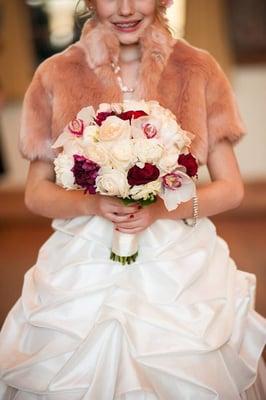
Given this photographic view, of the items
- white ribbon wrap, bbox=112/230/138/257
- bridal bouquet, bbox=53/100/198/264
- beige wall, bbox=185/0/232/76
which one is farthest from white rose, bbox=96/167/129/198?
beige wall, bbox=185/0/232/76

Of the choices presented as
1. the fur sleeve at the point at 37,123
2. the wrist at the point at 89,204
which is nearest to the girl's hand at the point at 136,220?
the wrist at the point at 89,204

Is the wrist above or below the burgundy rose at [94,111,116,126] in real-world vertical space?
below

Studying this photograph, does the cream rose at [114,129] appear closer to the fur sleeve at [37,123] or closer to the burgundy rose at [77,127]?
the burgundy rose at [77,127]

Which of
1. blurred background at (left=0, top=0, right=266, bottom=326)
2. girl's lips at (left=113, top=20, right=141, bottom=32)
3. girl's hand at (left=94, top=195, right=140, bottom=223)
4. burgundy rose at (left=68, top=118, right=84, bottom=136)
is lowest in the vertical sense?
blurred background at (left=0, top=0, right=266, bottom=326)

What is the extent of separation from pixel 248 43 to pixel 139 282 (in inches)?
159

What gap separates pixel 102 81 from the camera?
1667 millimetres

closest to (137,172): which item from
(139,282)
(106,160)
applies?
(106,160)

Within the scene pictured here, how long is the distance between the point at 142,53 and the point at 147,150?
1.52 feet

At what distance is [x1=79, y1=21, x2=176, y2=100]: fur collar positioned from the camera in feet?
5.46

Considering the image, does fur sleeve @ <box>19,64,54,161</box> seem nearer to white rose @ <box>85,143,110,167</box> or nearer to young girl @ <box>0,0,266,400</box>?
young girl @ <box>0,0,266,400</box>

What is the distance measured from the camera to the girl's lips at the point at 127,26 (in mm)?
1650

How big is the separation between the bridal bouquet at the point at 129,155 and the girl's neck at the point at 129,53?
329 mm

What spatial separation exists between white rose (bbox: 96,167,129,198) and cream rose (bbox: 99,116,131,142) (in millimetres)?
76

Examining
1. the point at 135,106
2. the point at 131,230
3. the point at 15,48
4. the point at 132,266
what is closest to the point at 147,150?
the point at 135,106
